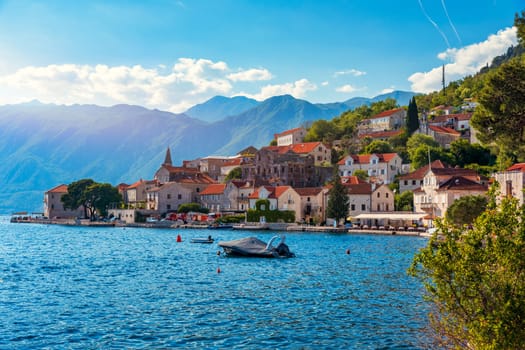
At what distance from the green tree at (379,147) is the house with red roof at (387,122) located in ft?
65.9

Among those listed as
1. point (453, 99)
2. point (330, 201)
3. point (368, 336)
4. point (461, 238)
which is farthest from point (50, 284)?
point (453, 99)

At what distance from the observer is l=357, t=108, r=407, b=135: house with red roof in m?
139

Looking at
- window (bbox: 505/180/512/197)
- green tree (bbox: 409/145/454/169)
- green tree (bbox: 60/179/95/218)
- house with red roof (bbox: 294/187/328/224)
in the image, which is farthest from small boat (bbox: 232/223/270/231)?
green tree (bbox: 60/179/95/218)

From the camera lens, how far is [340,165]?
11394 cm

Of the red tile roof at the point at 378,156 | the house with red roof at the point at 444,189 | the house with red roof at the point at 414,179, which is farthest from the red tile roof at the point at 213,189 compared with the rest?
the house with red roof at the point at 444,189

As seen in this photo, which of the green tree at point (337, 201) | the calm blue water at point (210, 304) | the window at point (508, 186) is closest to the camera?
the calm blue water at point (210, 304)

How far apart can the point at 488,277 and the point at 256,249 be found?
37522 millimetres

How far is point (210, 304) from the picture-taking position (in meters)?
24.5

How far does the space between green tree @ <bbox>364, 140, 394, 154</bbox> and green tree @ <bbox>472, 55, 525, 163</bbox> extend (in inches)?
3507

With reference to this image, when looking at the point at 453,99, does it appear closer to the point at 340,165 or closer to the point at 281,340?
the point at 340,165

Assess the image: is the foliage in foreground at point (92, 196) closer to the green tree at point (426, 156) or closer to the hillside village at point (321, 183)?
the hillside village at point (321, 183)

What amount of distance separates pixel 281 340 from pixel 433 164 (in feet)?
264

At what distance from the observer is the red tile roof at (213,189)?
11379 centimetres

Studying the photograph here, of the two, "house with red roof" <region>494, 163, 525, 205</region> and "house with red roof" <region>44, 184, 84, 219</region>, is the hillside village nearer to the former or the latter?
"house with red roof" <region>494, 163, 525, 205</region>
